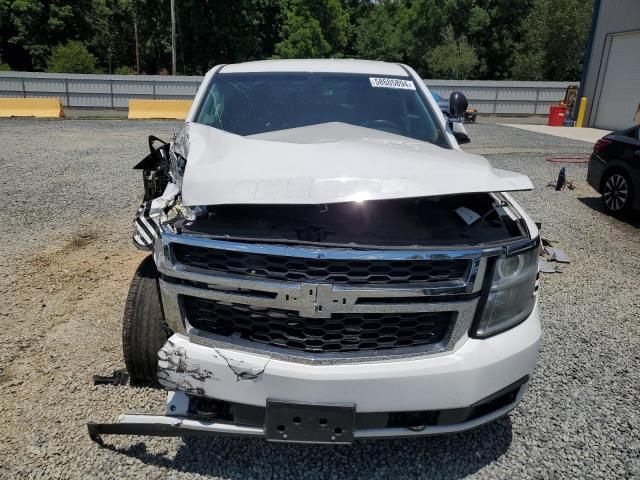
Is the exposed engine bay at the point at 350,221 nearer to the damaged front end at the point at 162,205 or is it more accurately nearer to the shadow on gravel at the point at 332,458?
the damaged front end at the point at 162,205

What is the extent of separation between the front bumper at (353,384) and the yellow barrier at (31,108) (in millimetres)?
17929

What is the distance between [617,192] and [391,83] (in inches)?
195

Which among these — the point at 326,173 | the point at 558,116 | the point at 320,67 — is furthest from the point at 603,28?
the point at 326,173

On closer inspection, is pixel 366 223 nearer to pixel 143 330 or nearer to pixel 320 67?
pixel 143 330

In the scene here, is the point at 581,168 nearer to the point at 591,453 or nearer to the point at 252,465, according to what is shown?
the point at 591,453

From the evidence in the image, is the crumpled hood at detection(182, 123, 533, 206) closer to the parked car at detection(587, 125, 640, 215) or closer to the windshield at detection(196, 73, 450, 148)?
the windshield at detection(196, 73, 450, 148)

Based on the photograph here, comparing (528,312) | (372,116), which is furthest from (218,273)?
(372,116)

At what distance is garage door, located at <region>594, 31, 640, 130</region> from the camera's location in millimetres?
17891

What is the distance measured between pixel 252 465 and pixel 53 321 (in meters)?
2.07

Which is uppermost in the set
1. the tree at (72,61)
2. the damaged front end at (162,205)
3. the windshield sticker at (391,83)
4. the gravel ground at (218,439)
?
the tree at (72,61)

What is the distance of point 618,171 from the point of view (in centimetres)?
702

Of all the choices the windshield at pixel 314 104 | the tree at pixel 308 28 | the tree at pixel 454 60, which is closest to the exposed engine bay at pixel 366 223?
the windshield at pixel 314 104

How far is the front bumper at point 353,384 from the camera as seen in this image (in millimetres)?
1905

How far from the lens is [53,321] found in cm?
356
